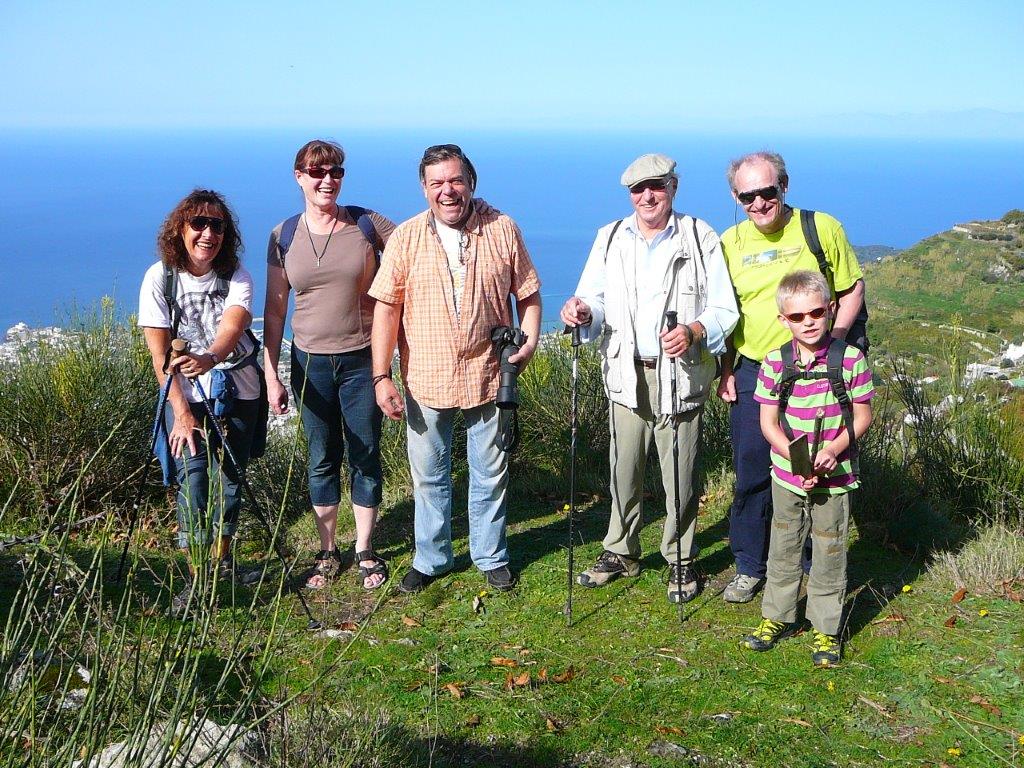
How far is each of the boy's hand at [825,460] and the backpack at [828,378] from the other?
0.15 feet

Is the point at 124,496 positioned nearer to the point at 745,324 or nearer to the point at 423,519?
the point at 423,519

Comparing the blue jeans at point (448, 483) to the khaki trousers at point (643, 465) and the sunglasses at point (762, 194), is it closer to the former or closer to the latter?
the khaki trousers at point (643, 465)

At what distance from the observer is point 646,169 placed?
429 centimetres

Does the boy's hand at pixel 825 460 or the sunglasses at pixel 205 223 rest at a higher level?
the sunglasses at pixel 205 223

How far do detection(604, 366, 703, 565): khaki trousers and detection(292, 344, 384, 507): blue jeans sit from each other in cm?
134

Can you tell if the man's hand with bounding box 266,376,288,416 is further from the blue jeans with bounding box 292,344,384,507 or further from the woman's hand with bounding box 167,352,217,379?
the woman's hand with bounding box 167,352,217,379

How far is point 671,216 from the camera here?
4453 millimetres

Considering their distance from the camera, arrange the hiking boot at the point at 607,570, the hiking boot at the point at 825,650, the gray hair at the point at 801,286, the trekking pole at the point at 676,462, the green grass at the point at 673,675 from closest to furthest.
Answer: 1. the green grass at the point at 673,675
2. the gray hair at the point at 801,286
3. the hiking boot at the point at 825,650
4. the trekking pole at the point at 676,462
5. the hiking boot at the point at 607,570

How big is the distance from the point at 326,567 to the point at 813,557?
2704 millimetres

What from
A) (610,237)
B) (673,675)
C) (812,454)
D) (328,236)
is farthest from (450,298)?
(673,675)

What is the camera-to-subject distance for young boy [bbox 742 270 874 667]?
152 inches

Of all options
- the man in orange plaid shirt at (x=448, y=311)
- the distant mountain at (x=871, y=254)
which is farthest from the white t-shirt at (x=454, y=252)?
the distant mountain at (x=871, y=254)

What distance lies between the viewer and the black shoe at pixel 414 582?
503cm

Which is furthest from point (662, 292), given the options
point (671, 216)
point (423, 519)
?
point (423, 519)
